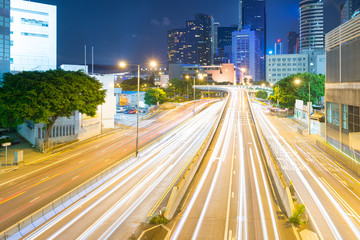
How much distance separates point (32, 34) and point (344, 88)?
83.6 meters

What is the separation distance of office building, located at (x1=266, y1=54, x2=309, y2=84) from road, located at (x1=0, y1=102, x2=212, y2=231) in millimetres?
151649

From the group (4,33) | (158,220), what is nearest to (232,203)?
(158,220)

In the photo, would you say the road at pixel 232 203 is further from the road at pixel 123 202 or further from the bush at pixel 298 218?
the road at pixel 123 202

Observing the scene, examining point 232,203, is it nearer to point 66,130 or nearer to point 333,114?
point 333,114

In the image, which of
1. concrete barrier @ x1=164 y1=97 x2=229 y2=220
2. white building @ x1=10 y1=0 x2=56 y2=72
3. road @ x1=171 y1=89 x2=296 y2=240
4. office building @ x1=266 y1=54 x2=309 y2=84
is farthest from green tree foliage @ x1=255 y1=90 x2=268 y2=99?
concrete barrier @ x1=164 y1=97 x2=229 y2=220

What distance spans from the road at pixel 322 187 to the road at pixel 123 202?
429 inches

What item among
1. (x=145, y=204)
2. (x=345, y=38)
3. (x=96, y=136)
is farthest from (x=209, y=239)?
(x=96, y=136)

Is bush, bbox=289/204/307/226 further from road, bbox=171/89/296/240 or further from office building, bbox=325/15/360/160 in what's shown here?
office building, bbox=325/15/360/160

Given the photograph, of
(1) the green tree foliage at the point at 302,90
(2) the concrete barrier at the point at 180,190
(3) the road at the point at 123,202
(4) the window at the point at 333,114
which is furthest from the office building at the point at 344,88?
(1) the green tree foliage at the point at 302,90

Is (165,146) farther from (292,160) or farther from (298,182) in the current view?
(298,182)

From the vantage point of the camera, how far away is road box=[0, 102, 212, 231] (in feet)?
70.1

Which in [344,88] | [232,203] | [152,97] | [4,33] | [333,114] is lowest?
[232,203]

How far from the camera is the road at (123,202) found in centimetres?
1700

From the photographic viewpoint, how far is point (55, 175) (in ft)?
95.4
